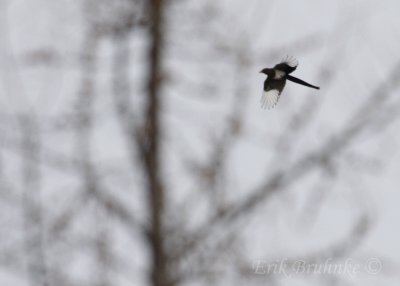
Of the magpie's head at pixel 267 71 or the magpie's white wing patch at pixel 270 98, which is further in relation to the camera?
the magpie's head at pixel 267 71

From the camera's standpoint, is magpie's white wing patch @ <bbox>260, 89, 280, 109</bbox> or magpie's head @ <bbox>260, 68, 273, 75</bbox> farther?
magpie's head @ <bbox>260, 68, 273, 75</bbox>

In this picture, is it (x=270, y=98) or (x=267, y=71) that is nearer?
(x=270, y=98)

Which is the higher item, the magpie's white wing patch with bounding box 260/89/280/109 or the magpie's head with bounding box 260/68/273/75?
the magpie's head with bounding box 260/68/273/75

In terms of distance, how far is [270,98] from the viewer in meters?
1.37

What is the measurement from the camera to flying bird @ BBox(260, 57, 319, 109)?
4.40ft

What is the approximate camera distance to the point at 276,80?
4.74ft

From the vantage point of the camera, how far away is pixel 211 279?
5.18 meters

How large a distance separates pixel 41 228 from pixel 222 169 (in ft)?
3.41

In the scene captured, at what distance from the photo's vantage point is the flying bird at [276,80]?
1342mm

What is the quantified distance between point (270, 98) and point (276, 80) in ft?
0.27

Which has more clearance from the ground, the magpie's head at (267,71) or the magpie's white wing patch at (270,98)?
the magpie's head at (267,71)

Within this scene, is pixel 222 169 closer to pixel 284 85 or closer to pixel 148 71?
pixel 148 71

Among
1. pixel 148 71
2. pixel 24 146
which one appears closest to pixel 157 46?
pixel 148 71

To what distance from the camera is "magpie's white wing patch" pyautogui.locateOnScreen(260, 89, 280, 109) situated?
4.35ft
